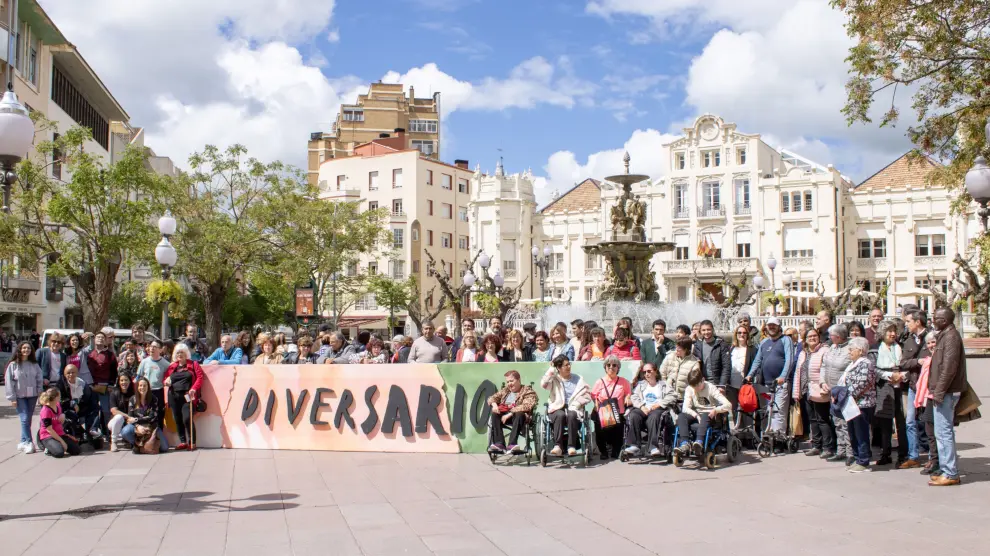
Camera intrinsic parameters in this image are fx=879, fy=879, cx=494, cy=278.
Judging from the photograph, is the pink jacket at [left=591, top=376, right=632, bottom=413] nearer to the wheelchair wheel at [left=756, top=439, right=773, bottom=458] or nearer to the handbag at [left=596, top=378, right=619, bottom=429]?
the handbag at [left=596, top=378, right=619, bottom=429]

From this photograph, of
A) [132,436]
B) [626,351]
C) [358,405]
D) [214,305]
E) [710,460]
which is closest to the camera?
[710,460]

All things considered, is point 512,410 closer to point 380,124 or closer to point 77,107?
point 77,107

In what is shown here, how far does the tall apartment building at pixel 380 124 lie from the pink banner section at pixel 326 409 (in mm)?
69135

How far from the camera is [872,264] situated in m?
59.4

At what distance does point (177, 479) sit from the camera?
10.1 m

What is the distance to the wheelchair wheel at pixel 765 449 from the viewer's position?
1098cm

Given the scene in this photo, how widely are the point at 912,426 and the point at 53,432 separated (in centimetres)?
1085

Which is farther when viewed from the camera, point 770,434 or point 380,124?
point 380,124

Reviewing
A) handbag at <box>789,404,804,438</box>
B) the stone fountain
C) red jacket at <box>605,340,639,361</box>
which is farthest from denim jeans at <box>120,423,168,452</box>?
the stone fountain

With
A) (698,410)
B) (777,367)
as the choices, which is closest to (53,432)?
(698,410)

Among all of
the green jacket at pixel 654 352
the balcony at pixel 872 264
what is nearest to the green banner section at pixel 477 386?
the green jacket at pixel 654 352

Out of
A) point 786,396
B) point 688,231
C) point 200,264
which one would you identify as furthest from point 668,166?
point 786,396

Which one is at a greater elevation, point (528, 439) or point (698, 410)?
point (698, 410)

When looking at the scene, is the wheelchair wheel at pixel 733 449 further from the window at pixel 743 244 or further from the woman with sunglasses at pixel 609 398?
the window at pixel 743 244
